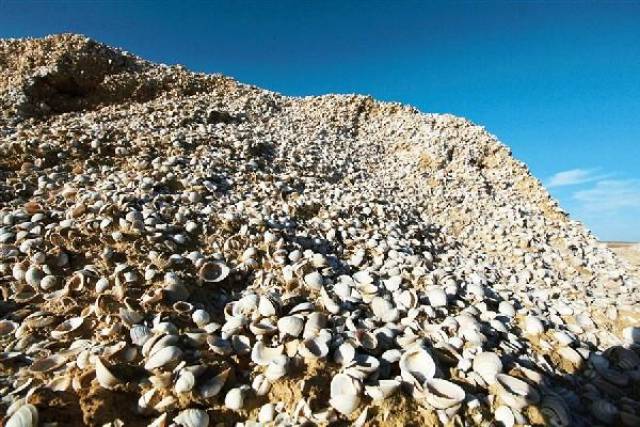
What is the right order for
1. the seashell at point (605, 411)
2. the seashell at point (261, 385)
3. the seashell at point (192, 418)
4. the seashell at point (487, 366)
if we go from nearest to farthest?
the seashell at point (192, 418), the seashell at point (261, 385), the seashell at point (487, 366), the seashell at point (605, 411)

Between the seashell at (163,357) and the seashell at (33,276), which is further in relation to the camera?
the seashell at (33,276)

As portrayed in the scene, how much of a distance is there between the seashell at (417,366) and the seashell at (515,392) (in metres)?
0.52

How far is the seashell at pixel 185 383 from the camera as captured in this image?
2.69 metres

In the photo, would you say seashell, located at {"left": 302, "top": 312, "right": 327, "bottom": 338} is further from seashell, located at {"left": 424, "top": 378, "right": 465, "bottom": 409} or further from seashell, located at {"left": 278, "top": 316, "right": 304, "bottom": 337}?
seashell, located at {"left": 424, "top": 378, "right": 465, "bottom": 409}

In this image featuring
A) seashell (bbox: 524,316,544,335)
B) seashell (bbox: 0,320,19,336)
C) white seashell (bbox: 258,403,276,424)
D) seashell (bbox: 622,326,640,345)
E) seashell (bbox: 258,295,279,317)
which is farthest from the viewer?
seashell (bbox: 622,326,640,345)

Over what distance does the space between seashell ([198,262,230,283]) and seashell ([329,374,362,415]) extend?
1.89m

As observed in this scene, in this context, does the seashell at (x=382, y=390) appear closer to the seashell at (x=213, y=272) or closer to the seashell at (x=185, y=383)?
the seashell at (x=185, y=383)

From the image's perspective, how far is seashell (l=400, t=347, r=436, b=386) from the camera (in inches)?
112

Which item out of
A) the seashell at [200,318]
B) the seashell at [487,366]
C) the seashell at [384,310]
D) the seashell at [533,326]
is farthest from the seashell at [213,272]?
the seashell at [533,326]

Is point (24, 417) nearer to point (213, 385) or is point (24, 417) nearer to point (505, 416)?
point (213, 385)

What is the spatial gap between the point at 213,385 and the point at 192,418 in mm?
286

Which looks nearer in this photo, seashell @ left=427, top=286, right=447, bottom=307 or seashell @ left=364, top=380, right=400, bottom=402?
seashell @ left=364, top=380, right=400, bottom=402

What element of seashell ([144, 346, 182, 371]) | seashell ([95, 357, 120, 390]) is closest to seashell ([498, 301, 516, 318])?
seashell ([144, 346, 182, 371])

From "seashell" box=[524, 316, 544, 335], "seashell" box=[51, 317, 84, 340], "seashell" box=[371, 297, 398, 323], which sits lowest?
Answer: "seashell" box=[51, 317, 84, 340]
